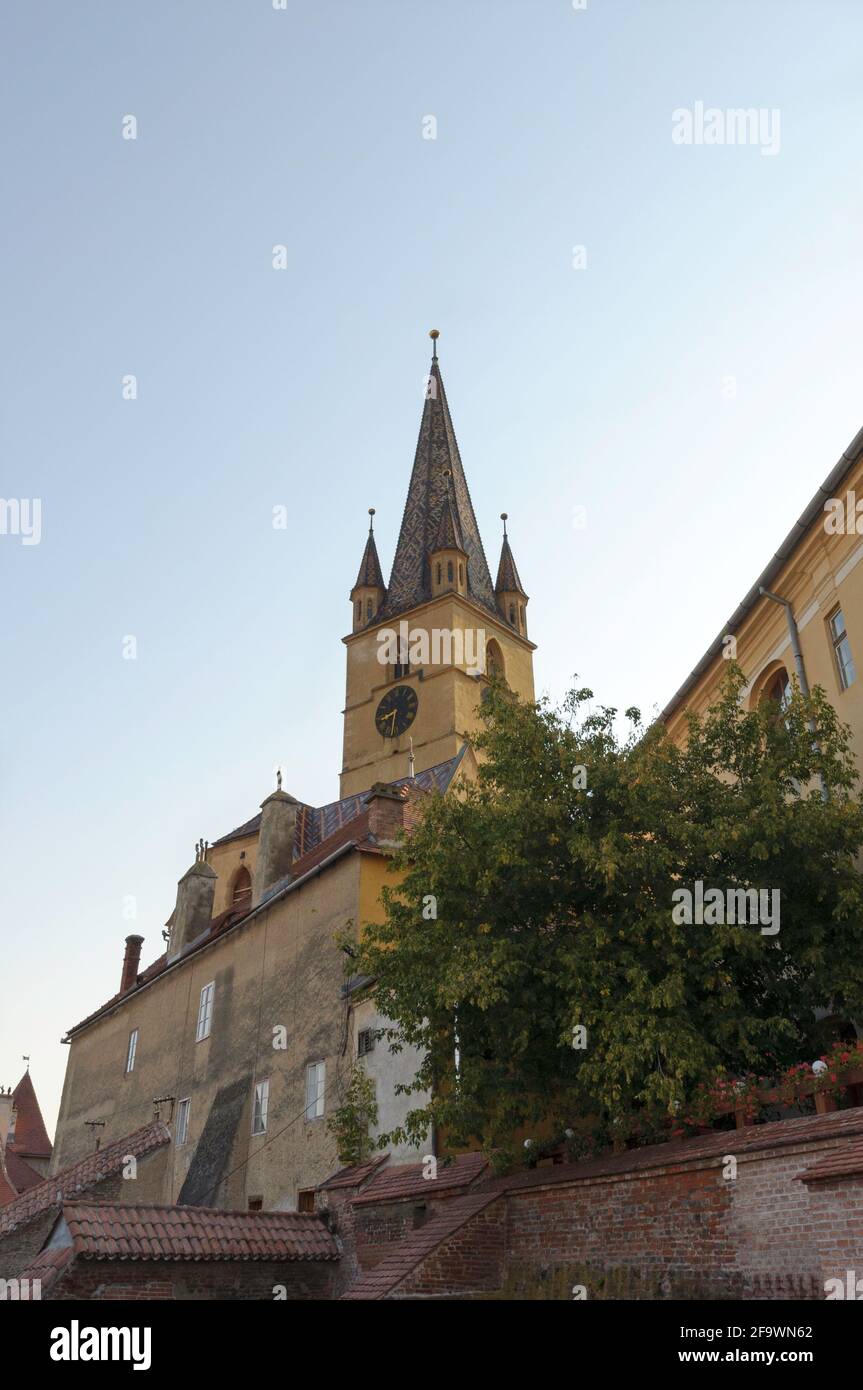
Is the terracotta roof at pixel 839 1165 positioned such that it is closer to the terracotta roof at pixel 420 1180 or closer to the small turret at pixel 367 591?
the terracotta roof at pixel 420 1180

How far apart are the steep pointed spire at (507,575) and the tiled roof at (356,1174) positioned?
4642 cm

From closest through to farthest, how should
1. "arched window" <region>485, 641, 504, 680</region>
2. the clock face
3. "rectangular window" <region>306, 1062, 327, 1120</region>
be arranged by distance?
"rectangular window" <region>306, 1062, 327, 1120</region>
the clock face
"arched window" <region>485, 641, 504, 680</region>

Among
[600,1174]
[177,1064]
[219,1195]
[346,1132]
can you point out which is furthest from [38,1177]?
[600,1174]

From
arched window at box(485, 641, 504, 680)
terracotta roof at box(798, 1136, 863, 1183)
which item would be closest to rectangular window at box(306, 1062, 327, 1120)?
terracotta roof at box(798, 1136, 863, 1183)

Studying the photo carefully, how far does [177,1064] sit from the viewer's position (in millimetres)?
27844

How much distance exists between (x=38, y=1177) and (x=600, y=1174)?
47.7 meters

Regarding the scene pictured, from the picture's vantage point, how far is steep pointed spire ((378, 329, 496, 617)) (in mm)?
60438

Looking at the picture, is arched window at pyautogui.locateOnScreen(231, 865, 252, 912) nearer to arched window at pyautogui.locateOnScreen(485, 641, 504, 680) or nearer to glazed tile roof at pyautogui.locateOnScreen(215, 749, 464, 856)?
glazed tile roof at pyautogui.locateOnScreen(215, 749, 464, 856)

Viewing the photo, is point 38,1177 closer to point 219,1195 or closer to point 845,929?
point 219,1195

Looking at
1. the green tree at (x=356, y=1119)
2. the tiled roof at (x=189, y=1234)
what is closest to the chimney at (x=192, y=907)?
the green tree at (x=356, y=1119)

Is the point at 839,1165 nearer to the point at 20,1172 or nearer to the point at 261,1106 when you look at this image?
the point at 261,1106

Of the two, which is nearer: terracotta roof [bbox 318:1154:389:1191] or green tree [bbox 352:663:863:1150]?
green tree [bbox 352:663:863:1150]

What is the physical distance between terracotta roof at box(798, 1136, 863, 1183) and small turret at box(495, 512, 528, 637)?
52241 millimetres

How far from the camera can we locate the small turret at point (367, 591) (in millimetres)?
61375
